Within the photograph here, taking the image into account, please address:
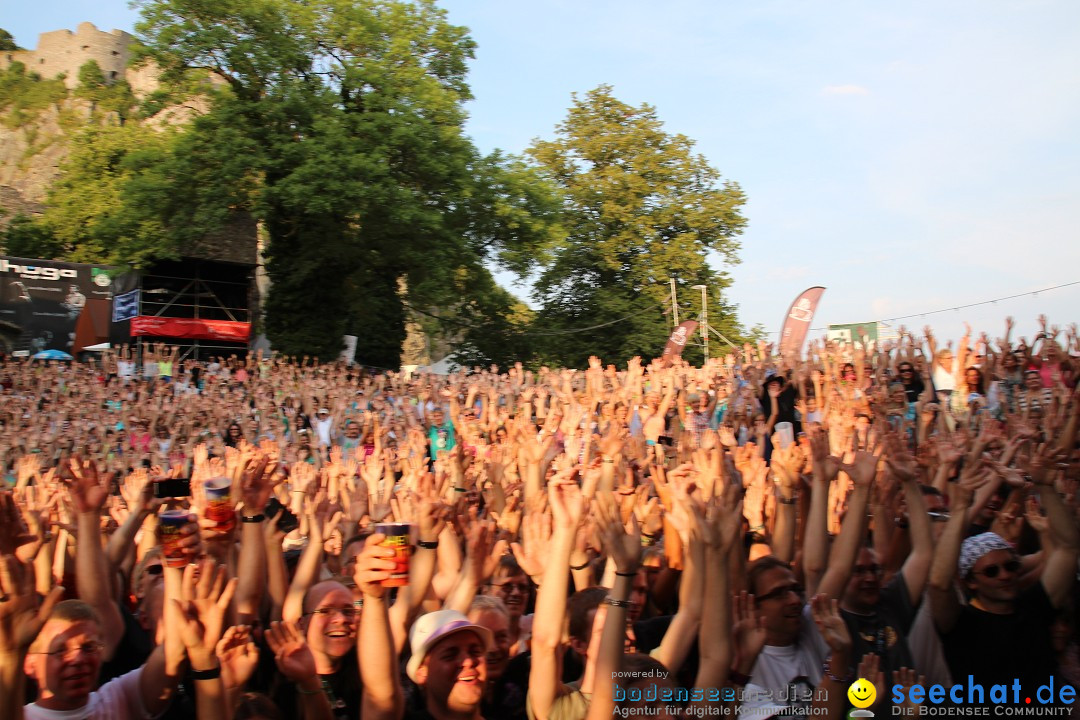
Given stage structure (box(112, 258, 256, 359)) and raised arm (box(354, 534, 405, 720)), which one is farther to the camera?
stage structure (box(112, 258, 256, 359))

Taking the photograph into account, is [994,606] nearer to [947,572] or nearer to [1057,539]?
[947,572]

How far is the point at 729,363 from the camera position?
13.0 metres

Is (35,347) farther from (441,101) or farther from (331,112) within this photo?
(441,101)

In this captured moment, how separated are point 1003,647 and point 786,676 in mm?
990

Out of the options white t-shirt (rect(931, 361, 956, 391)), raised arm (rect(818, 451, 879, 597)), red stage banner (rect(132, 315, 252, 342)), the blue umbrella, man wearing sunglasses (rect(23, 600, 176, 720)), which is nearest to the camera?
man wearing sunglasses (rect(23, 600, 176, 720))

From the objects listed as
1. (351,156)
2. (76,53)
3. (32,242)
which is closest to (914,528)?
(351,156)

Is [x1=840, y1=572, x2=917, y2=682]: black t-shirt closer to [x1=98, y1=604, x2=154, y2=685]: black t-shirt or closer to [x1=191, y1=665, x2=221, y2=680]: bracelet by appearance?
[x1=191, y1=665, x2=221, y2=680]: bracelet

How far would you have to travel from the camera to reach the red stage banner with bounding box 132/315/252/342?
26703 millimetres

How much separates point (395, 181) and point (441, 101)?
245 cm

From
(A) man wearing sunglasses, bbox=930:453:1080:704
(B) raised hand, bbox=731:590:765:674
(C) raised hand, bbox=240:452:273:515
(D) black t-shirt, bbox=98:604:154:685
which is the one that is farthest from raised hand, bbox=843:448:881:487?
(D) black t-shirt, bbox=98:604:154:685

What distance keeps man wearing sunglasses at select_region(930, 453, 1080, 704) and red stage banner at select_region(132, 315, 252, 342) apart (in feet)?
85.7

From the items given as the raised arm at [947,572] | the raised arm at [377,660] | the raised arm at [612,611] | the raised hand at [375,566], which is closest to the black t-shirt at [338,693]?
the raised arm at [377,660]

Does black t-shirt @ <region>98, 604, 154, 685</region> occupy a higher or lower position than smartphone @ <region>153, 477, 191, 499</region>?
lower

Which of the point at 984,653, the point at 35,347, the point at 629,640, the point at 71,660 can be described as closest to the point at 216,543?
the point at 71,660
